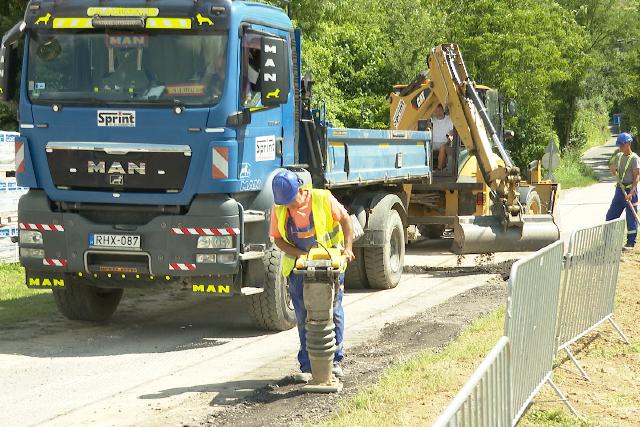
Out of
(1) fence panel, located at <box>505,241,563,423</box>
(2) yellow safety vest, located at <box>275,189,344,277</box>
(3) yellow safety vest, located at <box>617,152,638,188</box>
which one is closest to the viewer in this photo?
(1) fence panel, located at <box>505,241,563,423</box>

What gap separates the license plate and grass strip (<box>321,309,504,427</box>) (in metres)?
2.97

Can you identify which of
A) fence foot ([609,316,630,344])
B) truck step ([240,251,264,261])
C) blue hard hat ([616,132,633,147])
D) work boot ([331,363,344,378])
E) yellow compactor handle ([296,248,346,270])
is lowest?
fence foot ([609,316,630,344])

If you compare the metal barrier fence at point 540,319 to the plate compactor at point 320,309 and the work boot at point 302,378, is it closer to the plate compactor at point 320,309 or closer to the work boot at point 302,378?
the plate compactor at point 320,309

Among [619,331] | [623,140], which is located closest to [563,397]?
[619,331]

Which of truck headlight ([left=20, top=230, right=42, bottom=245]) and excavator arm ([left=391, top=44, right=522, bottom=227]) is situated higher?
excavator arm ([left=391, top=44, right=522, bottom=227])

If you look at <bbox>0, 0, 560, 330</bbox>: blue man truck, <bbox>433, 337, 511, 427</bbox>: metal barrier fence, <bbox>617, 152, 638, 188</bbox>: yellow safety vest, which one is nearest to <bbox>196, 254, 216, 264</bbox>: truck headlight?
<bbox>0, 0, 560, 330</bbox>: blue man truck

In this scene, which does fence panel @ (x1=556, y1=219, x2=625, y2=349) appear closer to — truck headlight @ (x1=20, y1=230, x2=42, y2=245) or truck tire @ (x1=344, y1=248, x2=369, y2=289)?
truck tire @ (x1=344, y1=248, x2=369, y2=289)

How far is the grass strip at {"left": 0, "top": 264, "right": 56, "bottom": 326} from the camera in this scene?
1232 cm

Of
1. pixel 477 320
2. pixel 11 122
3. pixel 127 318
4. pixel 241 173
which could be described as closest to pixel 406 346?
pixel 477 320

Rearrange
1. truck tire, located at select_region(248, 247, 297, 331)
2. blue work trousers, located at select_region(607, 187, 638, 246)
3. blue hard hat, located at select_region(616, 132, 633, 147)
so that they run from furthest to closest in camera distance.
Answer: blue work trousers, located at select_region(607, 187, 638, 246) < blue hard hat, located at select_region(616, 132, 633, 147) < truck tire, located at select_region(248, 247, 297, 331)

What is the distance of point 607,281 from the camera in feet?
35.2

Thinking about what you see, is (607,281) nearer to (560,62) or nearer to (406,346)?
(406,346)

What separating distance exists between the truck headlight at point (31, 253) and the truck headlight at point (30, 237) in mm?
69

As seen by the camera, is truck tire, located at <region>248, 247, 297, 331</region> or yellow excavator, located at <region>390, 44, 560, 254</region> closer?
truck tire, located at <region>248, 247, 297, 331</region>
